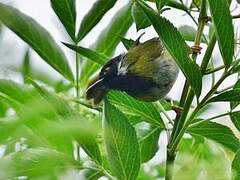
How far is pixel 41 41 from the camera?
2.28 feet

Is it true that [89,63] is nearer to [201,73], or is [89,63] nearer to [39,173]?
[201,73]

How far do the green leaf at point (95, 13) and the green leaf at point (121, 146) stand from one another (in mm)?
156

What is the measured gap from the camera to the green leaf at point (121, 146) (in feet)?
1.96

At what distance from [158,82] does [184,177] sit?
1.14 feet

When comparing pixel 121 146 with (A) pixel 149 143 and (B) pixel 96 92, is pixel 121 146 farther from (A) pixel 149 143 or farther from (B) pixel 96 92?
(A) pixel 149 143

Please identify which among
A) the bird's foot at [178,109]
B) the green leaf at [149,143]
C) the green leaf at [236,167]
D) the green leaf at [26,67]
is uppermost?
the green leaf at [26,67]

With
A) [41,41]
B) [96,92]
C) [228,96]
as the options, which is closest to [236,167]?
[228,96]

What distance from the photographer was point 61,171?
0.39 meters

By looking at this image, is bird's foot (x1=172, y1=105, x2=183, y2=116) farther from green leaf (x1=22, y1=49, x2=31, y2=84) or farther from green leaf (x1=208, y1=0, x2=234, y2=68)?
green leaf (x1=22, y1=49, x2=31, y2=84)

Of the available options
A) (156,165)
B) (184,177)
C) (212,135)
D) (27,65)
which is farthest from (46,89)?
(212,135)

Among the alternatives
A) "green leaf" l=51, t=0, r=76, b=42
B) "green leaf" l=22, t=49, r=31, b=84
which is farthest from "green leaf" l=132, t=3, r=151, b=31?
"green leaf" l=22, t=49, r=31, b=84

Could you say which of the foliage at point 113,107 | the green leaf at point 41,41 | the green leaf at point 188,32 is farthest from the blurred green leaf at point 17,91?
the green leaf at point 188,32

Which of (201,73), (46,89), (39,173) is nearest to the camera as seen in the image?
(39,173)

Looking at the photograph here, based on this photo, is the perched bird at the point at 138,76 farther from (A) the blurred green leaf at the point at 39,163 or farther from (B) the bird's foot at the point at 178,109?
(A) the blurred green leaf at the point at 39,163
